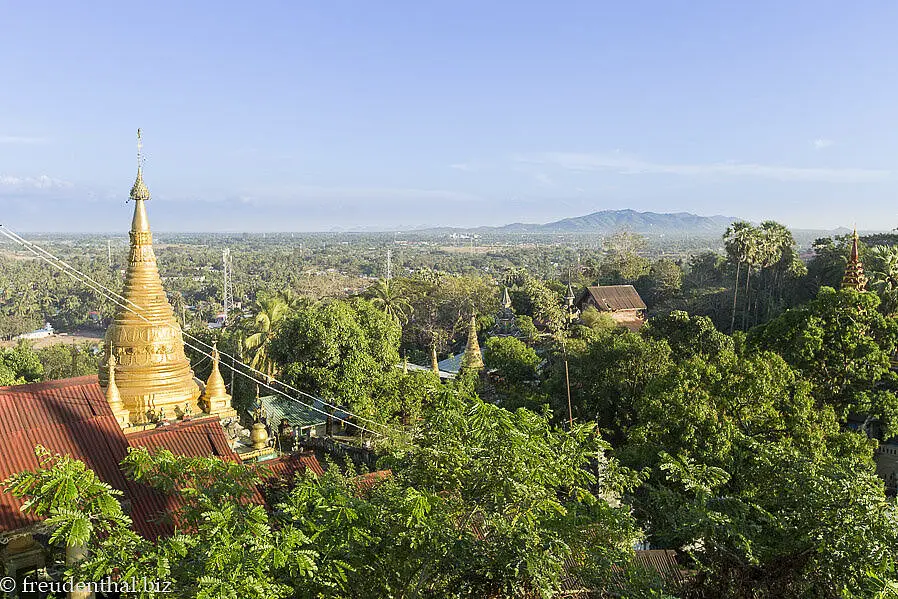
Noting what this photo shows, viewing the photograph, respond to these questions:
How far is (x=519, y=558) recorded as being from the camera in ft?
23.6

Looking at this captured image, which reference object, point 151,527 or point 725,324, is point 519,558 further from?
point 725,324

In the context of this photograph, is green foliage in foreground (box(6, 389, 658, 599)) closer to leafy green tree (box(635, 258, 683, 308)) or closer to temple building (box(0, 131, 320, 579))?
temple building (box(0, 131, 320, 579))

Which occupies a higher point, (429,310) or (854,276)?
(854,276)

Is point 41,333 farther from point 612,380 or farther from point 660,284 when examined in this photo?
point 612,380

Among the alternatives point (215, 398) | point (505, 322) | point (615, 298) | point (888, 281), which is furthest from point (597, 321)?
point (215, 398)

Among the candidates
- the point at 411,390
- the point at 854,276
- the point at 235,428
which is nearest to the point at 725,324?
the point at 854,276

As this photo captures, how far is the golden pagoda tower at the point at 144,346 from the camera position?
19786 mm

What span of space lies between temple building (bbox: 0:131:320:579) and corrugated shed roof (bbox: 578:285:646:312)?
33.9m

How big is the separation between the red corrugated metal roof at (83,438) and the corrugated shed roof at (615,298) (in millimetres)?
39627

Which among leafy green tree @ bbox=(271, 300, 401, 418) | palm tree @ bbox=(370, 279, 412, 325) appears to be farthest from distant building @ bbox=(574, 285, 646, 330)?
leafy green tree @ bbox=(271, 300, 401, 418)

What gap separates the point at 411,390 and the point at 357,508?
60.5 ft

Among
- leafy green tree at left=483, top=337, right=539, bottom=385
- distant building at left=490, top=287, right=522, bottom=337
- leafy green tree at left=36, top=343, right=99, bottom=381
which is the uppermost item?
leafy green tree at left=483, top=337, right=539, bottom=385

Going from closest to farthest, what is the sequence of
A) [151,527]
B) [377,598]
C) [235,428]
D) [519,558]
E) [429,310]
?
[519,558] → [377,598] → [151,527] → [235,428] → [429,310]

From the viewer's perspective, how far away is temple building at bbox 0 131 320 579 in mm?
10242
